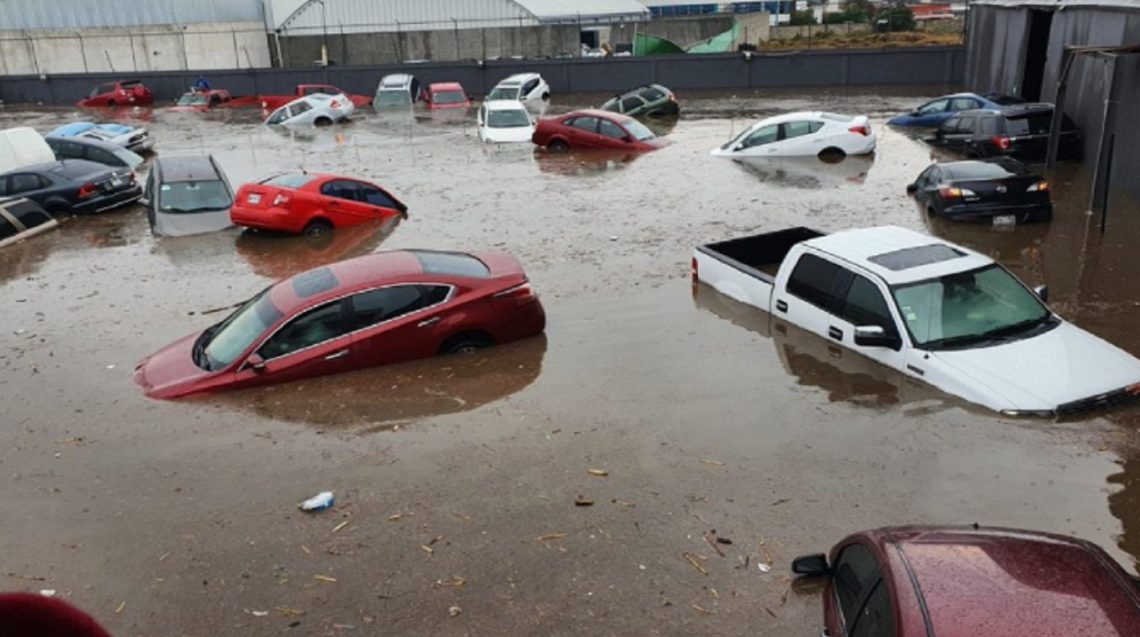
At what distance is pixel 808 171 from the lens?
72.1 feet

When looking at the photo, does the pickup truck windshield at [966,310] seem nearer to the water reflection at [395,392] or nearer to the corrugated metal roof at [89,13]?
the water reflection at [395,392]

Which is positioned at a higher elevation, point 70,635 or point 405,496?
point 70,635


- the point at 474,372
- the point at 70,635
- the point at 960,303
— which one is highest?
the point at 70,635

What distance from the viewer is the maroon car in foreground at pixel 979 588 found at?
3979 millimetres

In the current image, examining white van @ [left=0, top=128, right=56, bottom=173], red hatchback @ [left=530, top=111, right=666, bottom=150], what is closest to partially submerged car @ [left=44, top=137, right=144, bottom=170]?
white van @ [left=0, top=128, right=56, bottom=173]

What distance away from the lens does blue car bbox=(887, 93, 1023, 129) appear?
26297mm

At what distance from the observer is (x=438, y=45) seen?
2083 inches

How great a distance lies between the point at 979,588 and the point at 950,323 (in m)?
5.76

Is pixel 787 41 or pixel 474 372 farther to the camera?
pixel 787 41

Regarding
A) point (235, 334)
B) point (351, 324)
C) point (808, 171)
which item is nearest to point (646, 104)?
point (808, 171)

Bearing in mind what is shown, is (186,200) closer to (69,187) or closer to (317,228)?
(317,228)

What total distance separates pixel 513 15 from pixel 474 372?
4920cm

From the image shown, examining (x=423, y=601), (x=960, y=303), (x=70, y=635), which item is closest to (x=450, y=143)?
(x=960, y=303)

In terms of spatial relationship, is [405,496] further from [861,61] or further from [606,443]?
[861,61]
